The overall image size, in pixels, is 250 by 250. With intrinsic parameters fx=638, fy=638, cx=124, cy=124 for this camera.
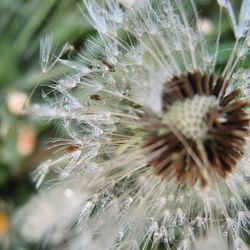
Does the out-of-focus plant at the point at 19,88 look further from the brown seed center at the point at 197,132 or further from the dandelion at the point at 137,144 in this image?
the brown seed center at the point at 197,132

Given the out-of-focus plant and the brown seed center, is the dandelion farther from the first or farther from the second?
the out-of-focus plant

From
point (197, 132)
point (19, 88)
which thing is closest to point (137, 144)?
point (197, 132)

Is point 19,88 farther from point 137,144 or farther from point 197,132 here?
point 197,132

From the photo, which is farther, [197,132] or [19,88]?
[19,88]

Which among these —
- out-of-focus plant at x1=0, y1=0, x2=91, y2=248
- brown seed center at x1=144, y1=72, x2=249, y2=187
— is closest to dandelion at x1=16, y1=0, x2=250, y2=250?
brown seed center at x1=144, y1=72, x2=249, y2=187

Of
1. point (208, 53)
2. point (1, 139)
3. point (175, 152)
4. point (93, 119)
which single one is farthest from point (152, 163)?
point (1, 139)

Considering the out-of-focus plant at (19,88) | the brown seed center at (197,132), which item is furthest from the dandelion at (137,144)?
the out-of-focus plant at (19,88)

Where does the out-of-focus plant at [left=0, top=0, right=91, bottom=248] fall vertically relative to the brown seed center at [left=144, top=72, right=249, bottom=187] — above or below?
above

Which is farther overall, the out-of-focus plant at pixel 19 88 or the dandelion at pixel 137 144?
the out-of-focus plant at pixel 19 88
